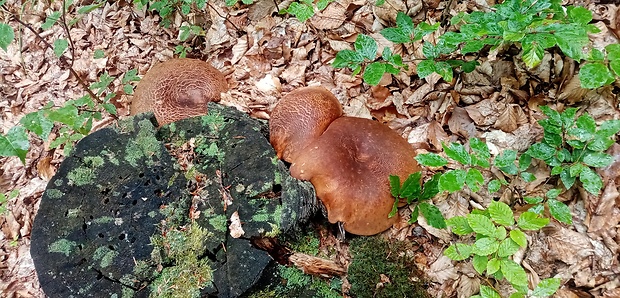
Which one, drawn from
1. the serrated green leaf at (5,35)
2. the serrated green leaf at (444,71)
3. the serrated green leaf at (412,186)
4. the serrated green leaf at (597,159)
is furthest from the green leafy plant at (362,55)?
the serrated green leaf at (5,35)

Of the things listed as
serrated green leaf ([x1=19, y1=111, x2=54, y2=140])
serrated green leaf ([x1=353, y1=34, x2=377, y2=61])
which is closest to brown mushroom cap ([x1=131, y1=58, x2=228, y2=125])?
serrated green leaf ([x1=19, y1=111, x2=54, y2=140])

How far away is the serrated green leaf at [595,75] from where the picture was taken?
243 cm

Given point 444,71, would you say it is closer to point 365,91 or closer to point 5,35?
point 365,91

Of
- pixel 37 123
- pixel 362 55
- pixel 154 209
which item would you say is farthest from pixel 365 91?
pixel 37 123

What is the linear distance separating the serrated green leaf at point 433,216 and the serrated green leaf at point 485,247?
42 centimetres

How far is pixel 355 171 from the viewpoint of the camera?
10.2 feet

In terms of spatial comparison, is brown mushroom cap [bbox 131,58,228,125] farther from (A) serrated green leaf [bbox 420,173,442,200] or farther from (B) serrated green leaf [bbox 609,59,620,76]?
(B) serrated green leaf [bbox 609,59,620,76]

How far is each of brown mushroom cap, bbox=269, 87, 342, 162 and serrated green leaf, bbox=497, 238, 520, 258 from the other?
1540 millimetres

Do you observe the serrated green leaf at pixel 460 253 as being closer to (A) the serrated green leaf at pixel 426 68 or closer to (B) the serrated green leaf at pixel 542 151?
(B) the serrated green leaf at pixel 542 151

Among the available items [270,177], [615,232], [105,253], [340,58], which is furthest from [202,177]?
[615,232]

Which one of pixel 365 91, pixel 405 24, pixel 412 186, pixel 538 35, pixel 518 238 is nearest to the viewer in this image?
pixel 538 35

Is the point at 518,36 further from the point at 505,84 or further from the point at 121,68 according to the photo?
the point at 121,68

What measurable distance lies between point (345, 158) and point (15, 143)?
2.15 metres

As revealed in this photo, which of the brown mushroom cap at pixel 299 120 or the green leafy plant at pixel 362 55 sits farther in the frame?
the brown mushroom cap at pixel 299 120
